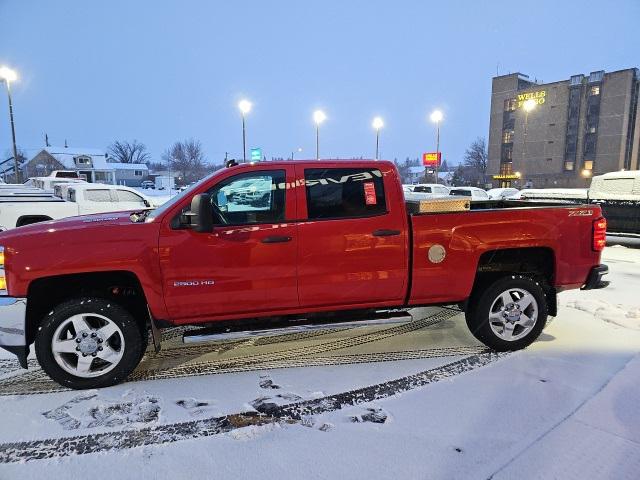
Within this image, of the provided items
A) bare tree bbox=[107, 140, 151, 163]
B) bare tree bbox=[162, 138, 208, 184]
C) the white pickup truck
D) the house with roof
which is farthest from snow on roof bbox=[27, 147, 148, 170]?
the white pickup truck

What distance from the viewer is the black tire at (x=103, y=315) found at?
3.63 m

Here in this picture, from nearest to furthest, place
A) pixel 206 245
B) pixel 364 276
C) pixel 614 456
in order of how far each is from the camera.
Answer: pixel 614 456 → pixel 206 245 → pixel 364 276

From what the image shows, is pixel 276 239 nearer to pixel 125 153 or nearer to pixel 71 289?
pixel 71 289

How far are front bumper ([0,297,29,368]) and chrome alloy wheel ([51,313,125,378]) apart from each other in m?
0.26

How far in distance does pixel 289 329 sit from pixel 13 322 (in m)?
2.25

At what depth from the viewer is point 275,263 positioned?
12.7ft

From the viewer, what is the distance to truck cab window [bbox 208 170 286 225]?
3922 millimetres

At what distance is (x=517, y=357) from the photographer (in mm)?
4316

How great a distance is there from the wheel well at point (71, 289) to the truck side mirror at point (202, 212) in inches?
30.7

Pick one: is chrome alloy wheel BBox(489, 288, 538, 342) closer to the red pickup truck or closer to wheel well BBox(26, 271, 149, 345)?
the red pickup truck

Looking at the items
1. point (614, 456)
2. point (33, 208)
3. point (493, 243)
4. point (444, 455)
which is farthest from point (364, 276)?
point (33, 208)

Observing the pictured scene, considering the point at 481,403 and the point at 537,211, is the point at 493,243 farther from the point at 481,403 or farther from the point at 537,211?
the point at 481,403

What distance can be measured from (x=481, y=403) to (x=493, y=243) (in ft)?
5.07

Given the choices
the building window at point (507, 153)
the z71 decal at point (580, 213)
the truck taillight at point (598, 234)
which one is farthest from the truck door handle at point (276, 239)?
the building window at point (507, 153)
